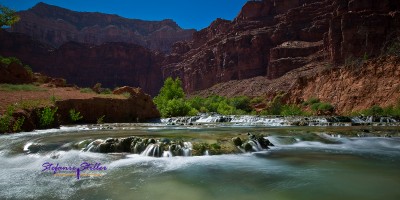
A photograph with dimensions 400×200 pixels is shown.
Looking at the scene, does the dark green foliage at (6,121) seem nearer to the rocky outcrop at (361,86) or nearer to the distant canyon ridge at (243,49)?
the rocky outcrop at (361,86)

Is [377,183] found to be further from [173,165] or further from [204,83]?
[204,83]

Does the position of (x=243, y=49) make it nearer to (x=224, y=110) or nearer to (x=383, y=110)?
(x=224, y=110)

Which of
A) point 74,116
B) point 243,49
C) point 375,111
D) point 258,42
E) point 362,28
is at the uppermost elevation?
point 258,42

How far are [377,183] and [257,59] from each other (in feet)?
259

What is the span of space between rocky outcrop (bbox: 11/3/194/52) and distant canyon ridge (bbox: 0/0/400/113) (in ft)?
1.92

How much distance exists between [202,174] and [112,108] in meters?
18.4

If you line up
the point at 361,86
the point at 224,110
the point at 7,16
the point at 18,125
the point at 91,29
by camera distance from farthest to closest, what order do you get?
the point at 91,29 < the point at 224,110 < the point at 361,86 < the point at 7,16 < the point at 18,125

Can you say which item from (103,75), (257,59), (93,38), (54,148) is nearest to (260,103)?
(257,59)

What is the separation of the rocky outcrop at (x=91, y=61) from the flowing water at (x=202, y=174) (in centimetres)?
9999

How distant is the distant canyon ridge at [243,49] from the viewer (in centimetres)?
5519

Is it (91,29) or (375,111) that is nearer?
(375,111)

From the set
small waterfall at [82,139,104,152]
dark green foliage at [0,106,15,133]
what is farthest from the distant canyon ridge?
dark green foliage at [0,106,15,133]

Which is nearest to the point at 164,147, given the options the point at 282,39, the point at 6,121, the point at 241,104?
the point at 6,121

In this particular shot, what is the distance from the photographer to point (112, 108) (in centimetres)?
2350
